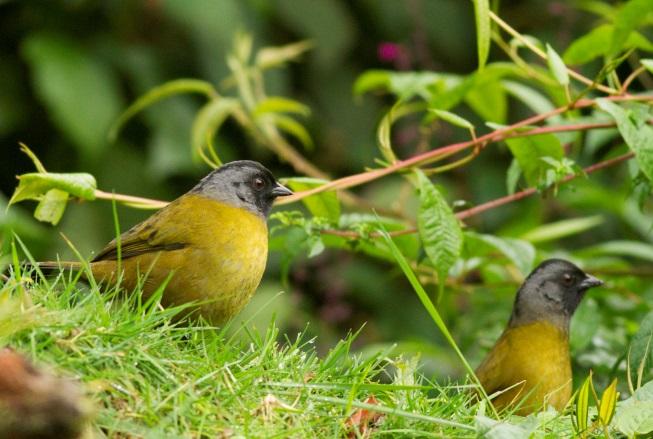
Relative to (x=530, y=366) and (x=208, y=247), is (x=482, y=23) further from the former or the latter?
(x=530, y=366)

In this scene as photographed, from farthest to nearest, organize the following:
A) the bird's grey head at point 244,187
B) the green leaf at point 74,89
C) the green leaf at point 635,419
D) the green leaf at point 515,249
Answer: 1. the green leaf at point 74,89
2. the bird's grey head at point 244,187
3. the green leaf at point 515,249
4. the green leaf at point 635,419

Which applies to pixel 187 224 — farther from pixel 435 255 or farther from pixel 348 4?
pixel 348 4

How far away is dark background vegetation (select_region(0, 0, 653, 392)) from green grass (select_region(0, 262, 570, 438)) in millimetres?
3195

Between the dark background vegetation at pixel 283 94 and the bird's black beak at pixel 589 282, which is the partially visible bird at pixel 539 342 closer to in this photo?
the bird's black beak at pixel 589 282

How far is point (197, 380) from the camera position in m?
2.99

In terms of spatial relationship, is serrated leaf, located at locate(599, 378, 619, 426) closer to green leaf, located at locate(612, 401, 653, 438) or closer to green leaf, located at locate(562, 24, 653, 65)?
green leaf, located at locate(612, 401, 653, 438)

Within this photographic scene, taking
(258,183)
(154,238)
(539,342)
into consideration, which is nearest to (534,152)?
(539,342)

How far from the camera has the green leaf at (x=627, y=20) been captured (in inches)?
157

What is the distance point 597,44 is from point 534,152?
589mm

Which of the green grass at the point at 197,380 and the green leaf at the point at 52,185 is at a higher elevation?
the green leaf at the point at 52,185

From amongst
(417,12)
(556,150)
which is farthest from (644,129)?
(417,12)

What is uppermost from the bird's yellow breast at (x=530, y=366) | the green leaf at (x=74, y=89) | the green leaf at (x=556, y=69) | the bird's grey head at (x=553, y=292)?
the green leaf at (x=556, y=69)

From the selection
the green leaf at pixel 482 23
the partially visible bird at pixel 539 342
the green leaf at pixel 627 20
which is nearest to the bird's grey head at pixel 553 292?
the partially visible bird at pixel 539 342

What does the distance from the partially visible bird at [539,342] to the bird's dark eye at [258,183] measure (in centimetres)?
134
